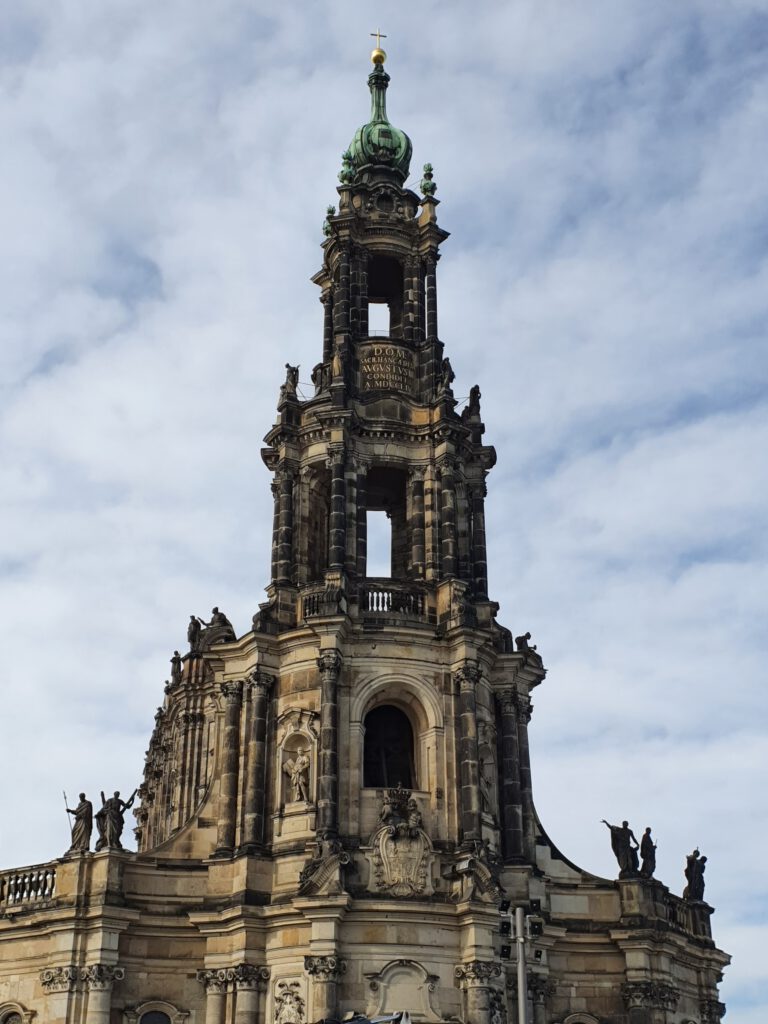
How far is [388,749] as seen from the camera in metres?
40.4

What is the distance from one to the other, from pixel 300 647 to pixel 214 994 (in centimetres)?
952

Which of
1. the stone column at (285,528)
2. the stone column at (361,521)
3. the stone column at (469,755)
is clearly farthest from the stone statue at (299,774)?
the stone column at (361,521)

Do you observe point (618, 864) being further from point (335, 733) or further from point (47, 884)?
point (47, 884)

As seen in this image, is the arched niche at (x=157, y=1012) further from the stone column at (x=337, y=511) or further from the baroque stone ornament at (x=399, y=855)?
the stone column at (x=337, y=511)

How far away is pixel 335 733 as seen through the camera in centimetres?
3738

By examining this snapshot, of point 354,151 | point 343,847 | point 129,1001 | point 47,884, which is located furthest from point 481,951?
point 354,151

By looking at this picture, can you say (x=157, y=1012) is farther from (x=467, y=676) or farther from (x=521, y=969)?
(x=521, y=969)

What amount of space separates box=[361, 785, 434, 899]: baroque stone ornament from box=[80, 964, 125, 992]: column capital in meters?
7.21

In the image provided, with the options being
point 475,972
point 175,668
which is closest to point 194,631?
point 175,668

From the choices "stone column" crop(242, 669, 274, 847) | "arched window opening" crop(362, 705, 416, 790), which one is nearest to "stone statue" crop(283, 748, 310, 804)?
"stone column" crop(242, 669, 274, 847)

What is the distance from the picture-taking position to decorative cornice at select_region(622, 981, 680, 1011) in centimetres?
3906

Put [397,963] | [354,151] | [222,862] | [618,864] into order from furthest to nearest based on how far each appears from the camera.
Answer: [354,151] → [618,864] → [222,862] → [397,963]

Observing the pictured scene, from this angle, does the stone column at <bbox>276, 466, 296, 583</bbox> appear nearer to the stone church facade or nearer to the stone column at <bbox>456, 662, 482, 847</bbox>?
the stone church facade

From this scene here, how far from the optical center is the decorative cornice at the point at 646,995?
39.1m
